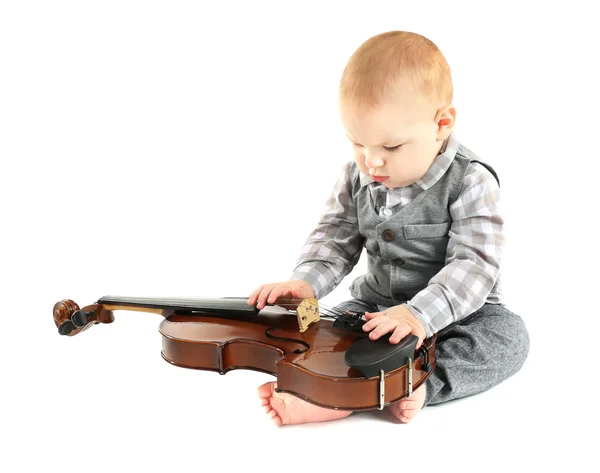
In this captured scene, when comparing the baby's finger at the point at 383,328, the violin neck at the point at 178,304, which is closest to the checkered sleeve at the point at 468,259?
the baby's finger at the point at 383,328

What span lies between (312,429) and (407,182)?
73cm

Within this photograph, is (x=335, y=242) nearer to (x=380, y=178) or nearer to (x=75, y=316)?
(x=380, y=178)

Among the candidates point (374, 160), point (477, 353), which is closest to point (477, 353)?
point (477, 353)

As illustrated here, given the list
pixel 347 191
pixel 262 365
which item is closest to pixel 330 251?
pixel 347 191

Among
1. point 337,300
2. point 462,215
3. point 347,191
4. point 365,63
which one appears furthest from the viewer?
point 337,300

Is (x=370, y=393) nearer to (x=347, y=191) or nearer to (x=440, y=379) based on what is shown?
(x=440, y=379)

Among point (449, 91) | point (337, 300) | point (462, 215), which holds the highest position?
point (449, 91)

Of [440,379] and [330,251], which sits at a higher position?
[330,251]

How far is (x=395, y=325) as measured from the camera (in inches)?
80.7

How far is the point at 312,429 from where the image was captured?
212cm

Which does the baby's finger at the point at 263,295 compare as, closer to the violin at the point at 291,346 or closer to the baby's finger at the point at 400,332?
the violin at the point at 291,346

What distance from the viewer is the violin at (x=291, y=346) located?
194 centimetres

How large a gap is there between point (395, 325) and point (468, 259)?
346mm

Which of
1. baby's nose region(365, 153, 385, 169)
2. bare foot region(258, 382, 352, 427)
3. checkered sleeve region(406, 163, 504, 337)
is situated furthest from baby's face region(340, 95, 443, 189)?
bare foot region(258, 382, 352, 427)
